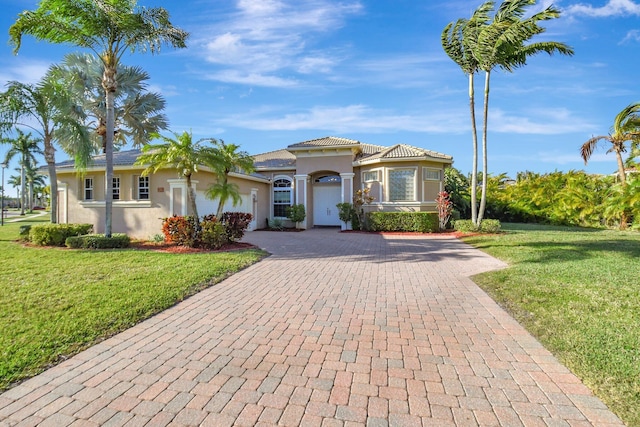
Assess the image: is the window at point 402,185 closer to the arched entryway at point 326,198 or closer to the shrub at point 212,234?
the arched entryway at point 326,198

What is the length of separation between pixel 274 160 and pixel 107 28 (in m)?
12.5

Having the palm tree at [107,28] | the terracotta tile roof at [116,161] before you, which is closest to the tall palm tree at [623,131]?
the palm tree at [107,28]

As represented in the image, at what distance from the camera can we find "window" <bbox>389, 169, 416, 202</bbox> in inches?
722

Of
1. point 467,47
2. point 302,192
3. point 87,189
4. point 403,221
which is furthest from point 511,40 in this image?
point 87,189

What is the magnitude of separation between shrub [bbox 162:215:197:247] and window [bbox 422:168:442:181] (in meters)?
12.5

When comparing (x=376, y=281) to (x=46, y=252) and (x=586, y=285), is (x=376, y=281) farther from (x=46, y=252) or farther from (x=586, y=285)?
(x=46, y=252)

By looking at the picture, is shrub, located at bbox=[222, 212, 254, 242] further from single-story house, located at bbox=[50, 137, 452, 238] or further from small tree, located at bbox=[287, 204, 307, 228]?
small tree, located at bbox=[287, 204, 307, 228]

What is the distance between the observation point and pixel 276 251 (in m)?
11.1

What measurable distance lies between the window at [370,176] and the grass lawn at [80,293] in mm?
10943

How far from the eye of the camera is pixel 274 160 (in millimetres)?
22672

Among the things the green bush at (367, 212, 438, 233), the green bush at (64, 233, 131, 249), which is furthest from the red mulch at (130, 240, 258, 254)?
the green bush at (367, 212, 438, 233)

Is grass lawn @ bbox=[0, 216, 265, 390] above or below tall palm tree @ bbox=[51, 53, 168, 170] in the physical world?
below

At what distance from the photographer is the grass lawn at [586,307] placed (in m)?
3.04

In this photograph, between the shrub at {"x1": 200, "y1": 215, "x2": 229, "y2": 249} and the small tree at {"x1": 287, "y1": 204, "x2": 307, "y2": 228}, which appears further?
the small tree at {"x1": 287, "y1": 204, "x2": 307, "y2": 228}
